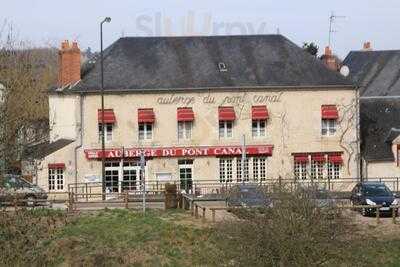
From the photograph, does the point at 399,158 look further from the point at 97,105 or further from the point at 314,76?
the point at 97,105

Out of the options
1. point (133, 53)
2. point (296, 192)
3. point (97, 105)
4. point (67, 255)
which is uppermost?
point (133, 53)

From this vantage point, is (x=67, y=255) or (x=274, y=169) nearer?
(x=67, y=255)

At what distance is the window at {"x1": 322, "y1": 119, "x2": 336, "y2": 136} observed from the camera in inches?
1954

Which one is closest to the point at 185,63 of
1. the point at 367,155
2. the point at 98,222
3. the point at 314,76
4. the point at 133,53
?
the point at 133,53

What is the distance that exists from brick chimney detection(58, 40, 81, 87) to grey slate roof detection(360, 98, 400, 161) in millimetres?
17428

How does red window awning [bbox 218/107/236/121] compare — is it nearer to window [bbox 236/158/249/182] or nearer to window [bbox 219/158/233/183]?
window [bbox 219/158/233/183]

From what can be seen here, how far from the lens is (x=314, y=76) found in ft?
164

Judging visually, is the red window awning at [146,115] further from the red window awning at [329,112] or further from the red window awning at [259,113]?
the red window awning at [329,112]

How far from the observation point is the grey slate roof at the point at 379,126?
50.2m

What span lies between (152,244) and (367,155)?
23.4 m

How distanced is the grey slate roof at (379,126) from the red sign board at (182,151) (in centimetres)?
641

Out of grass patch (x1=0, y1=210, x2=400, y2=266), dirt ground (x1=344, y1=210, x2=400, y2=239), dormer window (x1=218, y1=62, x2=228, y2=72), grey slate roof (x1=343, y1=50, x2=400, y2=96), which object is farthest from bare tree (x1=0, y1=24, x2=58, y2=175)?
grey slate roof (x1=343, y1=50, x2=400, y2=96)

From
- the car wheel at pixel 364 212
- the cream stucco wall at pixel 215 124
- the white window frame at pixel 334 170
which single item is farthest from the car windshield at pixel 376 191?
the white window frame at pixel 334 170

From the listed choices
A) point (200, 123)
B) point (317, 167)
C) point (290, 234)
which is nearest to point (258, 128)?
point (200, 123)
